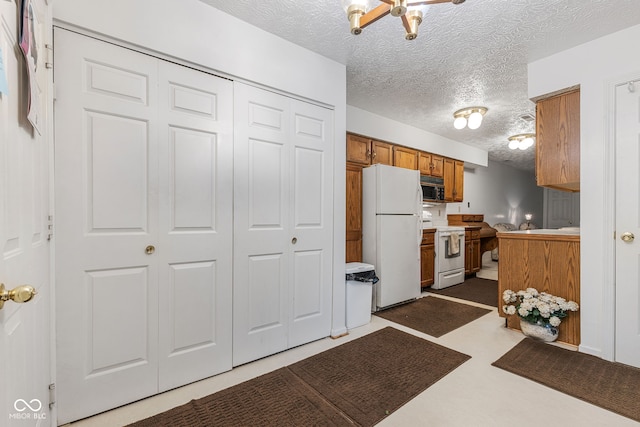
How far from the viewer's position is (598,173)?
7.50 feet

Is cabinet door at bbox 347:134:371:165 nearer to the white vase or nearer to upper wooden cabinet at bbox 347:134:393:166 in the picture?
upper wooden cabinet at bbox 347:134:393:166

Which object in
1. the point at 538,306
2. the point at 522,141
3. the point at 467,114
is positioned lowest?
the point at 538,306

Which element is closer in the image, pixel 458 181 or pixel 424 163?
pixel 424 163

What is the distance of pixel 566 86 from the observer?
246 cm

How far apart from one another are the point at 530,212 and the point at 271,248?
354 inches

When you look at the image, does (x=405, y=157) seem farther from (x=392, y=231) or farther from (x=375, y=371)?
(x=375, y=371)

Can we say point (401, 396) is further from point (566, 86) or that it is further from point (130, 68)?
point (566, 86)

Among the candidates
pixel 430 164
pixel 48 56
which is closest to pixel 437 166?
pixel 430 164

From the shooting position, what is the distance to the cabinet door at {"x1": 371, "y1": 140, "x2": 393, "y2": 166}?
13.1 ft

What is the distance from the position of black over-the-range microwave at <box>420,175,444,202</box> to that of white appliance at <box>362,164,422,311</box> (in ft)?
2.83

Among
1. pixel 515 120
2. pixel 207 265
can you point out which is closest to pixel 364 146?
pixel 515 120

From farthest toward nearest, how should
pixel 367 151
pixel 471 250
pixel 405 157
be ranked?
pixel 471 250 → pixel 405 157 → pixel 367 151

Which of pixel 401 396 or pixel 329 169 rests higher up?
pixel 329 169

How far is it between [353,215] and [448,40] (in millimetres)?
1996
